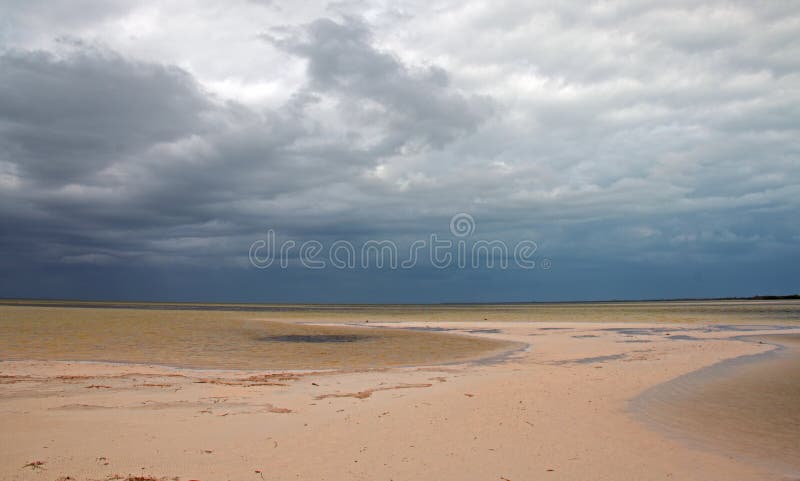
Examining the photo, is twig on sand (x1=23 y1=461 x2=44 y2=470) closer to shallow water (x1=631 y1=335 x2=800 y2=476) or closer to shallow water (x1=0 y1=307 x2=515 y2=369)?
shallow water (x1=631 y1=335 x2=800 y2=476)

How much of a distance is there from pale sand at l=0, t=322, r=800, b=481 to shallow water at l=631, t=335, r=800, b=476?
495 millimetres

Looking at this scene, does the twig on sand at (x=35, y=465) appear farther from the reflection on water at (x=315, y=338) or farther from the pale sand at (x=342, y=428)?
the reflection on water at (x=315, y=338)

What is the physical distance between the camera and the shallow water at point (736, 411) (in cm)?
912

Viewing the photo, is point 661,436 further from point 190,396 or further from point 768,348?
point 768,348

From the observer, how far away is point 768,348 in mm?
25641

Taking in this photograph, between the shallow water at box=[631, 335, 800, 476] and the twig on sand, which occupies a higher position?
the twig on sand

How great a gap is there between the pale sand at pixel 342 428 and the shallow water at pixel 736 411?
49 cm

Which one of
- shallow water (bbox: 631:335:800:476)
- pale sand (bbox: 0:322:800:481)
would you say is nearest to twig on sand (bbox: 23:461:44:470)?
pale sand (bbox: 0:322:800:481)

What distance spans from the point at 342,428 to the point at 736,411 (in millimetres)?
8744

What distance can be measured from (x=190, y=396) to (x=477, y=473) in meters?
7.85

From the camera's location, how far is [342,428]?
9773mm

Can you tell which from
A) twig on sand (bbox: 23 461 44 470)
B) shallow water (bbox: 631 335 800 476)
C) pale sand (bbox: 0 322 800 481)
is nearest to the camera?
twig on sand (bbox: 23 461 44 470)

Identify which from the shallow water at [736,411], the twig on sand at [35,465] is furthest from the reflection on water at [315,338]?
the twig on sand at [35,465]

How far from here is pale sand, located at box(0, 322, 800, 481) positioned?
7621 millimetres
